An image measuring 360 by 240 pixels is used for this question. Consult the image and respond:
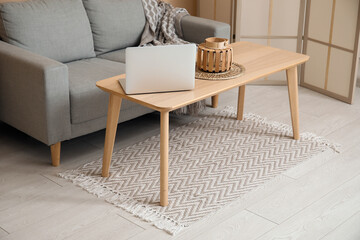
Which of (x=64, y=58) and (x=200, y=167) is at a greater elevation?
(x=64, y=58)

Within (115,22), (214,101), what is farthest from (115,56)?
(214,101)

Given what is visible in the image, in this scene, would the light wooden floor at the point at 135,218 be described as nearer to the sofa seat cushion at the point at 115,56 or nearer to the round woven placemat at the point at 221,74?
the sofa seat cushion at the point at 115,56

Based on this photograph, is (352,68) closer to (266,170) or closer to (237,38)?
(237,38)

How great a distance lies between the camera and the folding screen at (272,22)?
13.4 feet

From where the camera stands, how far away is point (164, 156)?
2.43m

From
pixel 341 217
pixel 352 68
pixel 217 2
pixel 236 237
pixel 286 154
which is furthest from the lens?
pixel 217 2

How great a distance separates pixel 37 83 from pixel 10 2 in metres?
0.77

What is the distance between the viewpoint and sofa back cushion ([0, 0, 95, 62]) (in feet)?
10.4

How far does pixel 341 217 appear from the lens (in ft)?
8.09

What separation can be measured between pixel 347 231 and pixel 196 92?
92 centimetres

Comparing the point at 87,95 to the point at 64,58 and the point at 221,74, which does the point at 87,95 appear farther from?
the point at 221,74

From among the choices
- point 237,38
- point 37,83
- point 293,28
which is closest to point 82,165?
point 37,83

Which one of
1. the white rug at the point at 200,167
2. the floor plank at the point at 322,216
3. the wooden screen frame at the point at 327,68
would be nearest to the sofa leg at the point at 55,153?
the white rug at the point at 200,167

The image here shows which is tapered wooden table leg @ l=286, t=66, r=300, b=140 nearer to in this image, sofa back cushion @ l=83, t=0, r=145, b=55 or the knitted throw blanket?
the knitted throw blanket
